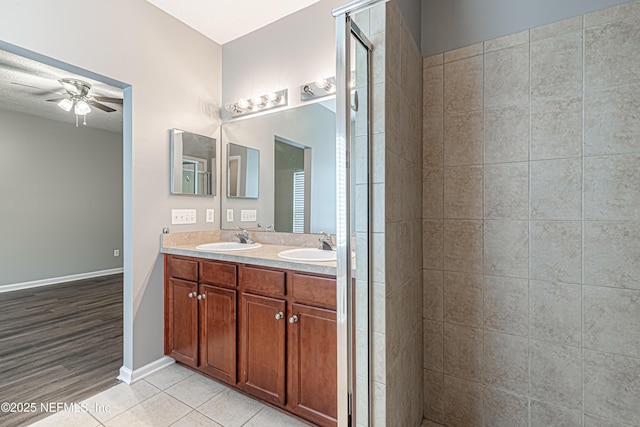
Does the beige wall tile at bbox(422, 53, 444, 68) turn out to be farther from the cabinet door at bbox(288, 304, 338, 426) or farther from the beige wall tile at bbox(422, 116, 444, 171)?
the cabinet door at bbox(288, 304, 338, 426)

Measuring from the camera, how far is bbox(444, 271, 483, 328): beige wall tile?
151 centimetres

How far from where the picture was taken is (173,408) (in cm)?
167

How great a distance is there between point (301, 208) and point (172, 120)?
1.22 m

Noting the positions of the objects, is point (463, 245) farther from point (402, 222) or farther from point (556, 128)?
point (556, 128)

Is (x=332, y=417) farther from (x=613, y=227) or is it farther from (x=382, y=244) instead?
(x=613, y=227)

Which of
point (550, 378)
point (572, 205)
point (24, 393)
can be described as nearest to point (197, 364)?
point (24, 393)

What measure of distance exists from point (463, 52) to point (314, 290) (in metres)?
1.48

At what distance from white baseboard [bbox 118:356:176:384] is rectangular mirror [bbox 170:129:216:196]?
1.26 meters

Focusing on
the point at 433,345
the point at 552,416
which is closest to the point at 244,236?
the point at 433,345

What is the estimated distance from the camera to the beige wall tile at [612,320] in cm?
120

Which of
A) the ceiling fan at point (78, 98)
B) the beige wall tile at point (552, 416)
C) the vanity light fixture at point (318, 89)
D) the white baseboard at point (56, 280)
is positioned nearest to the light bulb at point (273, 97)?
the vanity light fixture at point (318, 89)

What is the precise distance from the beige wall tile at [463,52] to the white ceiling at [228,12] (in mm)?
1110

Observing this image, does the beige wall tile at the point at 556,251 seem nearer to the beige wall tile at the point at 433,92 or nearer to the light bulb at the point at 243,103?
the beige wall tile at the point at 433,92

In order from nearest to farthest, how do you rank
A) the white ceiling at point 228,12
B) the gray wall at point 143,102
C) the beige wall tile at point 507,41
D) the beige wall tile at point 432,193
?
the beige wall tile at point 507,41, the beige wall tile at point 432,193, the gray wall at point 143,102, the white ceiling at point 228,12
